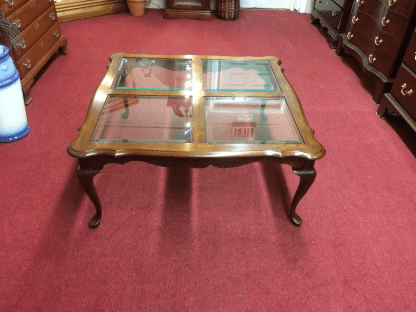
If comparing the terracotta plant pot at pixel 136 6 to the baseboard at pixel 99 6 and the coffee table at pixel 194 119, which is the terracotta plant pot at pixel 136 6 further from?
the coffee table at pixel 194 119

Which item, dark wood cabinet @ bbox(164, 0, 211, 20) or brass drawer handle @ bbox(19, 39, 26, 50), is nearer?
brass drawer handle @ bbox(19, 39, 26, 50)

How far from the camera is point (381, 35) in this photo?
2373 millimetres

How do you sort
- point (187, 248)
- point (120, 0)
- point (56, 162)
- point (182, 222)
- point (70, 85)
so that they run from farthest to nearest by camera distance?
point (120, 0) < point (70, 85) < point (56, 162) < point (182, 222) < point (187, 248)

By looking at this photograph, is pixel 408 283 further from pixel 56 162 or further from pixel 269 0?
pixel 269 0

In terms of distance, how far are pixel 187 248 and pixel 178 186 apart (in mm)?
379

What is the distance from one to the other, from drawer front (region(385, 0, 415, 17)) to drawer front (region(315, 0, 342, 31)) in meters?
0.85

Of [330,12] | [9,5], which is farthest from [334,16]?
[9,5]

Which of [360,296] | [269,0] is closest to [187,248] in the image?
[360,296]

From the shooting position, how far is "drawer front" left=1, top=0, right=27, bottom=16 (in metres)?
2.00

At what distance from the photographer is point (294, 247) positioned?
1.42 m

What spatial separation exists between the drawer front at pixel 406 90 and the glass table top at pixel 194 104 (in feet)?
2.85

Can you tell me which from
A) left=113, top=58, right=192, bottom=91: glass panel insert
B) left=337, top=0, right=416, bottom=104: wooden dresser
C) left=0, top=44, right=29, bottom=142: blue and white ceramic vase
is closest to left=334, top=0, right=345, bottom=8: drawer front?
left=337, top=0, right=416, bottom=104: wooden dresser

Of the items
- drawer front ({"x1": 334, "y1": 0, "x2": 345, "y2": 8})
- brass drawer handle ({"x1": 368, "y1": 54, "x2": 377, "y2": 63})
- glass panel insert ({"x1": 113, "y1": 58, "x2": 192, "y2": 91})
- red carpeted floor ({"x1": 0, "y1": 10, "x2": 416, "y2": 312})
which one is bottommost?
red carpeted floor ({"x1": 0, "y1": 10, "x2": 416, "y2": 312})

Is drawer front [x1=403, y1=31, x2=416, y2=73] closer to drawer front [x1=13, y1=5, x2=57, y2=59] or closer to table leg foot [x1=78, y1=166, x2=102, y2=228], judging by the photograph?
table leg foot [x1=78, y1=166, x2=102, y2=228]
